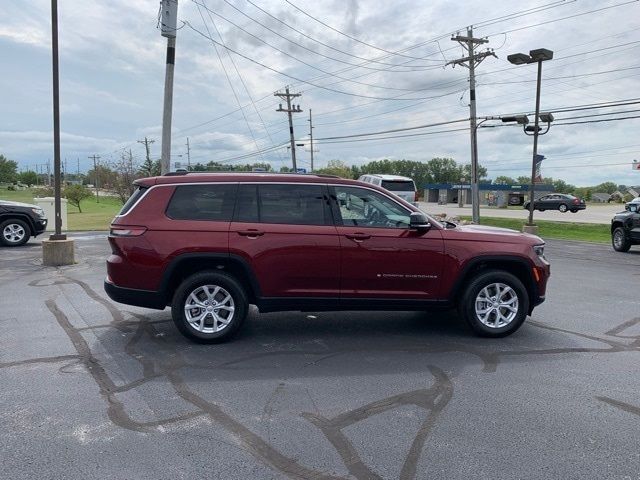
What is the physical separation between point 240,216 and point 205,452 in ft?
9.02

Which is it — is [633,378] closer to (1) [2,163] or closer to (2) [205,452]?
(2) [205,452]

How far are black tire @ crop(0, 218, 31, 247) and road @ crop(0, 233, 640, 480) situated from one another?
807 cm

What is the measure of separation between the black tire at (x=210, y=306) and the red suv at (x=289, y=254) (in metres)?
0.01

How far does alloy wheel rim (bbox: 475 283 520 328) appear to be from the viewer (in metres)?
5.77

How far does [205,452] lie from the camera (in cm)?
328

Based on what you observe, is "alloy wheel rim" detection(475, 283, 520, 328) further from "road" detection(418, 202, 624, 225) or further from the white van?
"road" detection(418, 202, 624, 225)

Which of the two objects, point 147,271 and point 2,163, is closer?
point 147,271

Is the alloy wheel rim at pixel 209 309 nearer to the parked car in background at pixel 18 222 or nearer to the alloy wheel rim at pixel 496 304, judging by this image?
the alloy wheel rim at pixel 496 304

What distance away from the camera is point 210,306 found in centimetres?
546

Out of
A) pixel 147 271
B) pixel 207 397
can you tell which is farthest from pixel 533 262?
pixel 147 271

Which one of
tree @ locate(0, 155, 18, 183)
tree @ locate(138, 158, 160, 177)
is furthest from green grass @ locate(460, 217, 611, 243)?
tree @ locate(0, 155, 18, 183)

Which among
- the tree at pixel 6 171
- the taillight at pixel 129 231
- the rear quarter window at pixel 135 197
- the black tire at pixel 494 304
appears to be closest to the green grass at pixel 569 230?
the black tire at pixel 494 304

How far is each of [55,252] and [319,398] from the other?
352 inches

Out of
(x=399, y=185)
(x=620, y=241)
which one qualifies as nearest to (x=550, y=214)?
(x=399, y=185)
